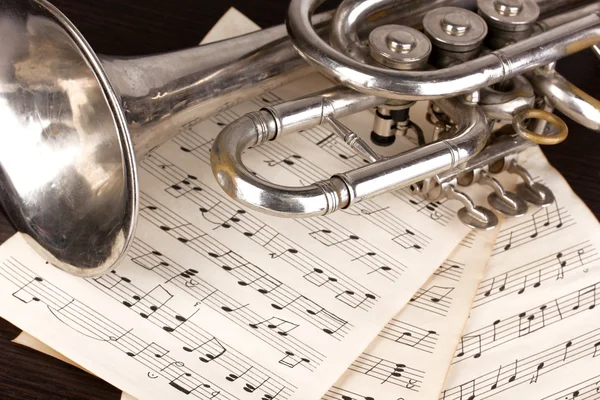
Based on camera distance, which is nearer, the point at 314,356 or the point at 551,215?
the point at 314,356

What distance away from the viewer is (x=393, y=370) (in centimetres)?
72

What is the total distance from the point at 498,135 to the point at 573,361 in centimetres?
24

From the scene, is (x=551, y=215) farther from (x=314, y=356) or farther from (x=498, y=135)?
(x=314, y=356)

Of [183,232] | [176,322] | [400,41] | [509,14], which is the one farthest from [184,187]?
[509,14]

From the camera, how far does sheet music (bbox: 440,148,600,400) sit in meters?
0.72

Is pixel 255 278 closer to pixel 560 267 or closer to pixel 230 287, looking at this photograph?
pixel 230 287

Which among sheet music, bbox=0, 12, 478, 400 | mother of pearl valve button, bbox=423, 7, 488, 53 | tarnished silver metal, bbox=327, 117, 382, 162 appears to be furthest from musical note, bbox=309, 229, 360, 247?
mother of pearl valve button, bbox=423, 7, 488, 53

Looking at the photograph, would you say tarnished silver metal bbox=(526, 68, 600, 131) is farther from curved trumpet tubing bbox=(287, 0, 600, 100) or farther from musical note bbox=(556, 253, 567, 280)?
musical note bbox=(556, 253, 567, 280)

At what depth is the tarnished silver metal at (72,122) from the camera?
73 cm

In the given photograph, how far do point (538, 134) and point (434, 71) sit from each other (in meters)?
0.13

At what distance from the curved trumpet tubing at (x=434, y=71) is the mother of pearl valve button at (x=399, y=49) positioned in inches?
1.0

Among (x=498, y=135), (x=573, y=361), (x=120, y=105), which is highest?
(x=120, y=105)

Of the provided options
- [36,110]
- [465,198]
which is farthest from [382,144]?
[36,110]

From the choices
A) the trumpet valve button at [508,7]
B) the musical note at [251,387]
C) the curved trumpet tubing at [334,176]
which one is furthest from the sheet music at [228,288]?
the trumpet valve button at [508,7]
